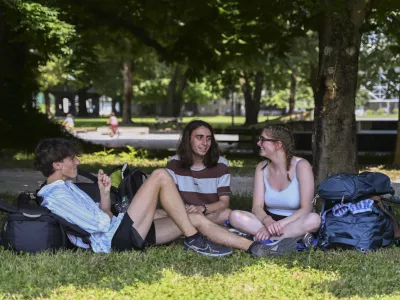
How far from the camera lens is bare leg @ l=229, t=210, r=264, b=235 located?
644 centimetres

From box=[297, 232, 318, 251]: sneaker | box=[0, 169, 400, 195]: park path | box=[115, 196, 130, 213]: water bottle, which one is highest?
box=[115, 196, 130, 213]: water bottle

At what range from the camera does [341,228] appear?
20.7 feet

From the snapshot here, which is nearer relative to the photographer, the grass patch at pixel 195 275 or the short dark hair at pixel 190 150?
the grass patch at pixel 195 275

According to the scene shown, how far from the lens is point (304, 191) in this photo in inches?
252

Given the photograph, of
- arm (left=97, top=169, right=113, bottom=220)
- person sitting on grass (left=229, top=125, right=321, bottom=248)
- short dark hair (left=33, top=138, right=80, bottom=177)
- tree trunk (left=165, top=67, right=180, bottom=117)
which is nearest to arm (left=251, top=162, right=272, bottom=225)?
person sitting on grass (left=229, top=125, right=321, bottom=248)

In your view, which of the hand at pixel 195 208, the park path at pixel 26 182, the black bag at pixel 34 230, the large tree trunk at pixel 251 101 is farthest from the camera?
the large tree trunk at pixel 251 101

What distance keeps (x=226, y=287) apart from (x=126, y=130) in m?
32.6

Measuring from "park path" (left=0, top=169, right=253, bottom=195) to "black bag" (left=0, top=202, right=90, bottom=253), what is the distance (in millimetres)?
5510

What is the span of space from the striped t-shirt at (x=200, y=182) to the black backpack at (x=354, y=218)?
38.1 inches

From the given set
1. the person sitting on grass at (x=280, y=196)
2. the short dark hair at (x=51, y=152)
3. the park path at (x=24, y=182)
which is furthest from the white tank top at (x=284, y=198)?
the park path at (x=24, y=182)

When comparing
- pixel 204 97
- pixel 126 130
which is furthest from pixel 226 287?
pixel 204 97

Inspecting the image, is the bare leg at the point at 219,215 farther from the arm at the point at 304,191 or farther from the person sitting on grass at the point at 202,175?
the arm at the point at 304,191

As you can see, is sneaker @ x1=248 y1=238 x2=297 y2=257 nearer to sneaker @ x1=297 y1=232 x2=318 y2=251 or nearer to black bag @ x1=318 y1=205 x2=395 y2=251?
sneaker @ x1=297 y1=232 x2=318 y2=251

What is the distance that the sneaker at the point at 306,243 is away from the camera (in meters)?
6.32
